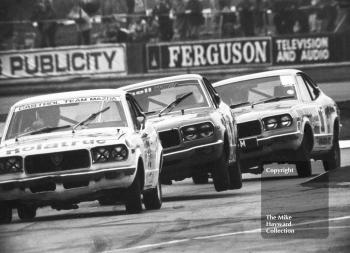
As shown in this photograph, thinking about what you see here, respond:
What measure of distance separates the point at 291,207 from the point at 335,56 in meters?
23.1

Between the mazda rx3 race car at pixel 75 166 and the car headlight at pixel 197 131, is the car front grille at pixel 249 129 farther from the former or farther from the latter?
the mazda rx3 race car at pixel 75 166

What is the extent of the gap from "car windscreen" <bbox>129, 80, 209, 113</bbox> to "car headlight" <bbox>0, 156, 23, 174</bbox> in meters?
3.35

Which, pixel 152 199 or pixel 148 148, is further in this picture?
pixel 152 199

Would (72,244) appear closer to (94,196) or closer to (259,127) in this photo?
(94,196)

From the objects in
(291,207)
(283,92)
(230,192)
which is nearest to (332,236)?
(291,207)

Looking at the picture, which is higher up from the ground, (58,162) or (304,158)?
(58,162)

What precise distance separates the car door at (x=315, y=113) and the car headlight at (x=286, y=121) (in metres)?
0.37

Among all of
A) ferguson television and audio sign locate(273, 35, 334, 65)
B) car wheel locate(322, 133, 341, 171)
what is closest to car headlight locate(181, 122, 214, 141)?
car wheel locate(322, 133, 341, 171)

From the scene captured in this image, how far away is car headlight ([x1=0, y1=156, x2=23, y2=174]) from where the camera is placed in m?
11.1

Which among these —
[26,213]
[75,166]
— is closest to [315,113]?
[26,213]

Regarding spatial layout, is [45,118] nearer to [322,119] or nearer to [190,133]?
[190,133]

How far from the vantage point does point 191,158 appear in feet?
43.3

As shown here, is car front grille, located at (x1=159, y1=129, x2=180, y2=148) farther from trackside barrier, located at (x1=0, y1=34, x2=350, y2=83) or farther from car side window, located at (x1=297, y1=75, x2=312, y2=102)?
trackside barrier, located at (x1=0, y1=34, x2=350, y2=83)

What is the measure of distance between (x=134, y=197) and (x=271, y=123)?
4.70 m
